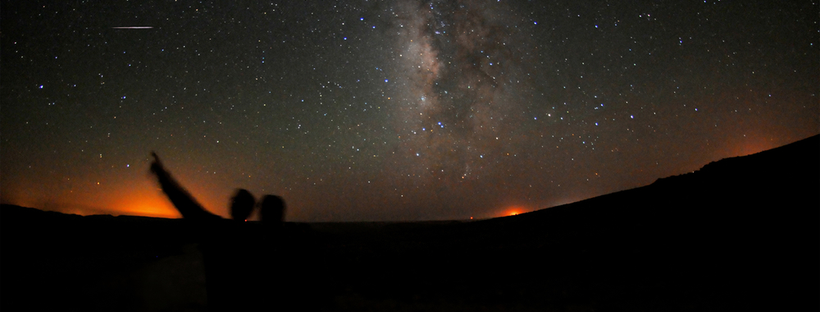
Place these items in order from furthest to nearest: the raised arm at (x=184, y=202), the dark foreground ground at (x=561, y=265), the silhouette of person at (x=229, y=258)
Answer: the dark foreground ground at (x=561, y=265) → the raised arm at (x=184, y=202) → the silhouette of person at (x=229, y=258)

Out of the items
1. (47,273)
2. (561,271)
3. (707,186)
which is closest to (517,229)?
(707,186)

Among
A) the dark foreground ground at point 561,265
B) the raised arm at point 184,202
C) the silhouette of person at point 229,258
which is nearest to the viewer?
the silhouette of person at point 229,258

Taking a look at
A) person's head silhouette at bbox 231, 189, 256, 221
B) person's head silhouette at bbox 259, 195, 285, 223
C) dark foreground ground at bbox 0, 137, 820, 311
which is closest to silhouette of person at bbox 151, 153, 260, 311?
person's head silhouette at bbox 231, 189, 256, 221

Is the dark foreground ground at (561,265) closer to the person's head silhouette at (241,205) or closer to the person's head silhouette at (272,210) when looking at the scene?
the person's head silhouette at (272,210)

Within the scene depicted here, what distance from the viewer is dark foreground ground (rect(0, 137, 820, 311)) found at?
5.05 meters

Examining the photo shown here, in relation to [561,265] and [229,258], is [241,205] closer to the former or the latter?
[229,258]

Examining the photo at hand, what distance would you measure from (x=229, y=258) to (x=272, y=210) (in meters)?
0.37

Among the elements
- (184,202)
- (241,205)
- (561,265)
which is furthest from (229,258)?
(561,265)

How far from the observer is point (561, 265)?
802 cm

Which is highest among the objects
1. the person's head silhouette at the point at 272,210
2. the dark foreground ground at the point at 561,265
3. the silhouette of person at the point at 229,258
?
the person's head silhouette at the point at 272,210

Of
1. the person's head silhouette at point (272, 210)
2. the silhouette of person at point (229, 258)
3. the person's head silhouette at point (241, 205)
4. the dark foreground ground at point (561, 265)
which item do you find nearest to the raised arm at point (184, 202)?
the silhouette of person at point (229, 258)

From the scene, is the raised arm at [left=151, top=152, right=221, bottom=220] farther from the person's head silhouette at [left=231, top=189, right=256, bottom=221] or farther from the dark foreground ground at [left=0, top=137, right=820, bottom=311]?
the dark foreground ground at [left=0, top=137, right=820, bottom=311]

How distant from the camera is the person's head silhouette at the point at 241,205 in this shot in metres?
2.23

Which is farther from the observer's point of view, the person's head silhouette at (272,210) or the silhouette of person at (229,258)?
the person's head silhouette at (272,210)
